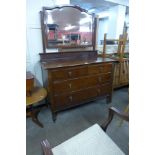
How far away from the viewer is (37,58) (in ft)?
7.29

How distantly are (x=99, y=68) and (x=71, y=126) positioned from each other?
3.32ft

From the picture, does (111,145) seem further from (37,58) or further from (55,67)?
(37,58)

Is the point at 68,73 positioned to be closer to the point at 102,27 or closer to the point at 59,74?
the point at 59,74

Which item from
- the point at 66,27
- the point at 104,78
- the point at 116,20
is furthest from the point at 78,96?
the point at 116,20

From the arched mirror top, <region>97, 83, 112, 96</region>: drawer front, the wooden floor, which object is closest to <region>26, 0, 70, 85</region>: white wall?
the arched mirror top

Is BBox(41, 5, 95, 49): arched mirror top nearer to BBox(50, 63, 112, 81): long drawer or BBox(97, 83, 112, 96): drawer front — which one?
BBox(50, 63, 112, 81): long drawer

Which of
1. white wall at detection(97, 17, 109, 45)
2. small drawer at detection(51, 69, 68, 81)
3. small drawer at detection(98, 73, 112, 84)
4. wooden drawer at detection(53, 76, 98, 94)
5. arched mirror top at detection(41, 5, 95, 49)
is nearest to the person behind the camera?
small drawer at detection(51, 69, 68, 81)

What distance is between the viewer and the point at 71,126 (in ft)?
6.51

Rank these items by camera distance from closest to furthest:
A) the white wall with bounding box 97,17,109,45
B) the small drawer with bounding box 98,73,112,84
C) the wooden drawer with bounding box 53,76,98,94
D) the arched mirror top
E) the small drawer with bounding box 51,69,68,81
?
1. the small drawer with bounding box 51,69,68,81
2. the wooden drawer with bounding box 53,76,98,94
3. the arched mirror top
4. the small drawer with bounding box 98,73,112,84
5. the white wall with bounding box 97,17,109,45

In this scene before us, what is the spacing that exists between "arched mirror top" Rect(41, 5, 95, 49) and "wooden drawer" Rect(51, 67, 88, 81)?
59cm

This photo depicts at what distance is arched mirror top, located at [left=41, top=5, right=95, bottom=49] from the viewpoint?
6.91ft
